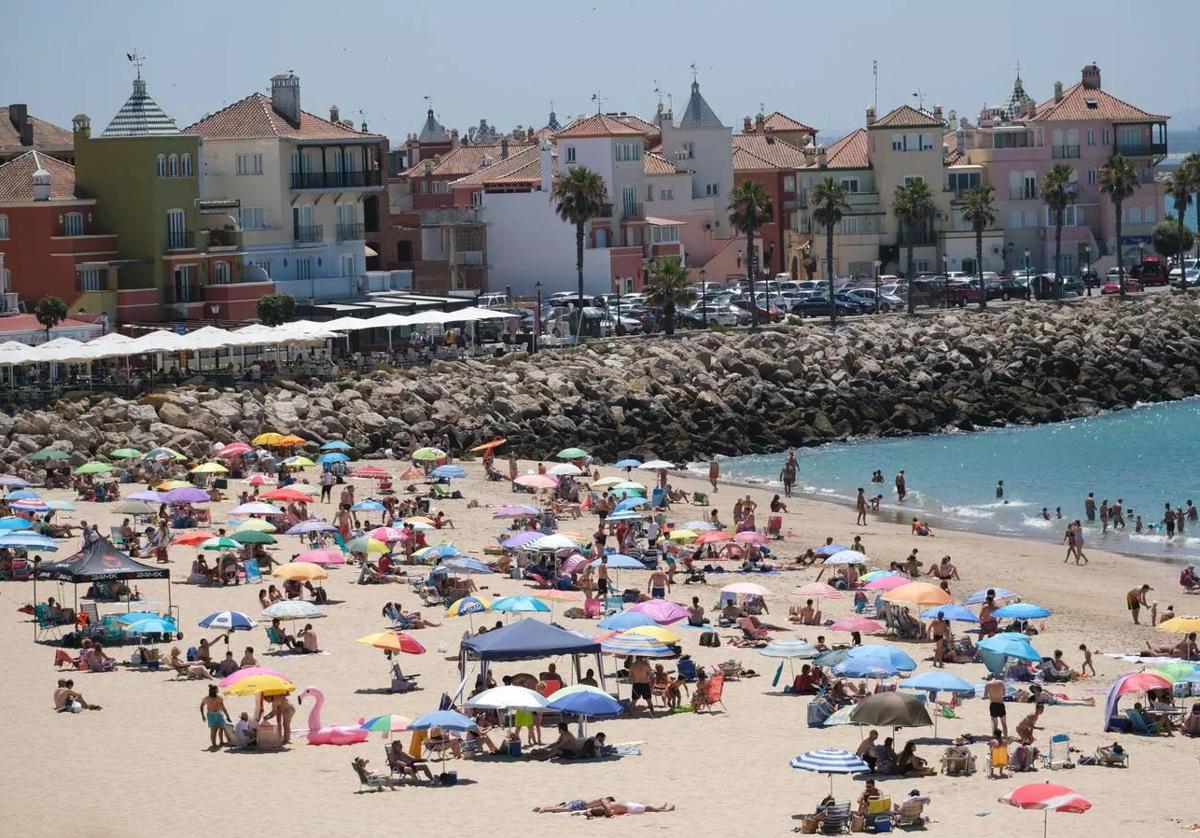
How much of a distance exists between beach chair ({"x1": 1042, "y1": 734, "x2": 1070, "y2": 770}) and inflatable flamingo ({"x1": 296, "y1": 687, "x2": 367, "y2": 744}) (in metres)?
8.48

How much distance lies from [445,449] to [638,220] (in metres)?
29.4

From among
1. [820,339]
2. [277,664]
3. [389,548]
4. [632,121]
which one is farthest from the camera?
[632,121]

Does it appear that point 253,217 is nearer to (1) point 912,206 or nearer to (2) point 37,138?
(2) point 37,138

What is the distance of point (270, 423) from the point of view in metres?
54.8

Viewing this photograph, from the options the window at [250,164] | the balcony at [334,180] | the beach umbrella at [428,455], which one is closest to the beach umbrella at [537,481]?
the beach umbrella at [428,455]

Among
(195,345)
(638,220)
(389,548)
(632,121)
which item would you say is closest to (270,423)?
(195,345)

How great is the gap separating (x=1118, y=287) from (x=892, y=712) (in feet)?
197

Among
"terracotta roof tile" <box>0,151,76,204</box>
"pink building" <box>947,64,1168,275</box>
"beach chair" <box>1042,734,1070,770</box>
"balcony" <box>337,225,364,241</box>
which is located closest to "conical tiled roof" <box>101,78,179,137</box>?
"terracotta roof tile" <box>0,151,76,204</box>

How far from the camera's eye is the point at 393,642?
29.5 m

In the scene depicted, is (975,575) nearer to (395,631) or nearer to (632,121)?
(395,631)

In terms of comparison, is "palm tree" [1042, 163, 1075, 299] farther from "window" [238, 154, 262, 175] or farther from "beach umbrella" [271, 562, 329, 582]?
"beach umbrella" [271, 562, 329, 582]

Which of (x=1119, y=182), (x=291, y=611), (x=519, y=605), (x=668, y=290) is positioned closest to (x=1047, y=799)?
(x=519, y=605)

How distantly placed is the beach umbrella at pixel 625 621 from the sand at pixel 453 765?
4.90 ft

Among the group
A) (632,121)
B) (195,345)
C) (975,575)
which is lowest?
(975,575)
